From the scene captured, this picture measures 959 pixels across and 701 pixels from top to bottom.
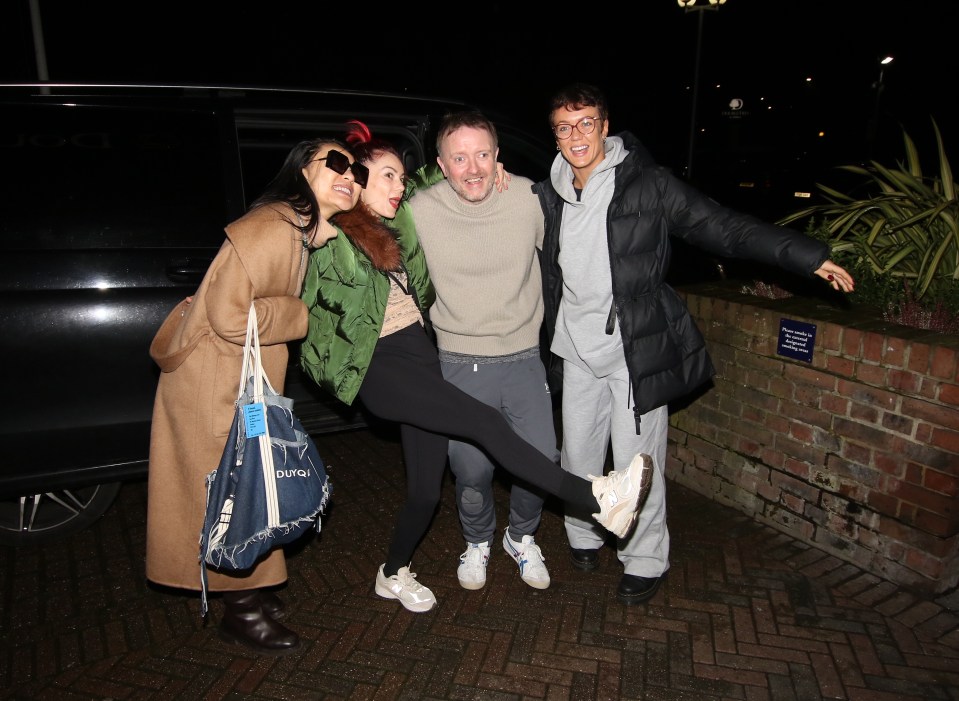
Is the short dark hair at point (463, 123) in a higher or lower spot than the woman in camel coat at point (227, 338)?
higher

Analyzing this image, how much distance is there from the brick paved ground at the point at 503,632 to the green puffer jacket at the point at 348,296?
40.4 inches

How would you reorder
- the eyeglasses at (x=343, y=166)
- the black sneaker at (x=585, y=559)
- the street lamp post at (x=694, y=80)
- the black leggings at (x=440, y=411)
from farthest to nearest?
the street lamp post at (x=694, y=80) < the black sneaker at (x=585, y=559) < the black leggings at (x=440, y=411) < the eyeglasses at (x=343, y=166)

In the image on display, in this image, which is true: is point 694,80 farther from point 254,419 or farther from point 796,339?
point 254,419

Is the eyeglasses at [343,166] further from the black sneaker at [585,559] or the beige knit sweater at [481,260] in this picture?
the black sneaker at [585,559]

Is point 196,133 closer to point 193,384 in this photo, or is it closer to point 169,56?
point 193,384

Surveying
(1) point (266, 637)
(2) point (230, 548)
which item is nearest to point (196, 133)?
(2) point (230, 548)

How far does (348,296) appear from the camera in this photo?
96.4 inches

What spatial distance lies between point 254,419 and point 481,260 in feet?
3.34

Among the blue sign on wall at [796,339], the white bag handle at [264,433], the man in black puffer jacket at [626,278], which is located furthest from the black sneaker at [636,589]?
the white bag handle at [264,433]

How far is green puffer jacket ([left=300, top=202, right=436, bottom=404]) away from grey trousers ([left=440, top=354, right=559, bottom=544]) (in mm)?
445

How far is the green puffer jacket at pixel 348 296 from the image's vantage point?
2.43 m

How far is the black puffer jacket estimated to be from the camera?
245 cm

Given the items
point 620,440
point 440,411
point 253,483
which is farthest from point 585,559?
point 253,483

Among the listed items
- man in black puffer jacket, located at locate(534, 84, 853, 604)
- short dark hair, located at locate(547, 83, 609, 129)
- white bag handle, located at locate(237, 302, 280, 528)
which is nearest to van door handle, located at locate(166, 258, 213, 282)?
white bag handle, located at locate(237, 302, 280, 528)
